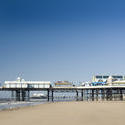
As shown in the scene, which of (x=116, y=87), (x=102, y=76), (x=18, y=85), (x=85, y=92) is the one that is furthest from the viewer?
(x=102, y=76)

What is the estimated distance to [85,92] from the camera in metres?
83.4

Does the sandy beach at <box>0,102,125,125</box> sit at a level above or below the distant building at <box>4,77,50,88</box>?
below

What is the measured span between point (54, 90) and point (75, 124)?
67035 millimetres

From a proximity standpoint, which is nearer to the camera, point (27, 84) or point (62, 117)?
point (62, 117)

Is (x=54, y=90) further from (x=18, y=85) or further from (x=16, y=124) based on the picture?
(x=16, y=124)

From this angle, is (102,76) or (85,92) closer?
(85,92)

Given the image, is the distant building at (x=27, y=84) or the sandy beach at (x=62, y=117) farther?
the distant building at (x=27, y=84)

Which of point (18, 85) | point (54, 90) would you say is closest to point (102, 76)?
point (54, 90)

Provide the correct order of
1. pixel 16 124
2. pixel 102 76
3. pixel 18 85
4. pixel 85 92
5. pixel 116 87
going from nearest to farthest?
pixel 16 124 → pixel 116 87 → pixel 18 85 → pixel 85 92 → pixel 102 76

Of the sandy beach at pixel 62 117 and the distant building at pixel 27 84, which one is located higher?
the distant building at pixel 27 84

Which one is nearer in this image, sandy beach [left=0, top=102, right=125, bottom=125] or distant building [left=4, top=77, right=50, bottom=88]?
sandy beach [left=0, top=102, right=125, bottom=125]

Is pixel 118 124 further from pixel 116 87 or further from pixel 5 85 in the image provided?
pixel 5 85

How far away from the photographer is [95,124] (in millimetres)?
12523

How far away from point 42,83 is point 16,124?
6648 centimetres
